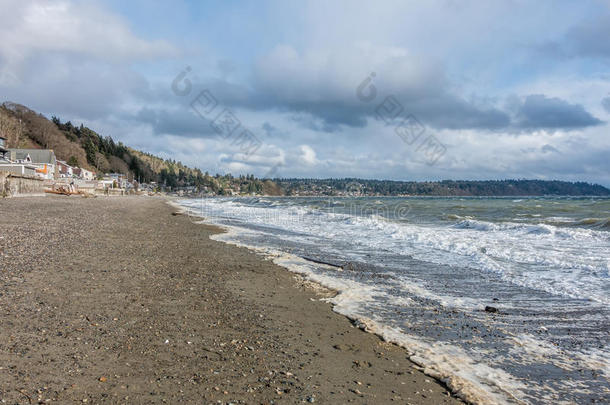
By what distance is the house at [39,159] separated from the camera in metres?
64.0

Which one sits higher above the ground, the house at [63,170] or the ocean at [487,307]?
the house at [63,170]

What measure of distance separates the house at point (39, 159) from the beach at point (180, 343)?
218ft

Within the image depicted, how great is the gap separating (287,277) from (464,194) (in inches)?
7226

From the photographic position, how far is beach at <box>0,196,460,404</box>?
348cm

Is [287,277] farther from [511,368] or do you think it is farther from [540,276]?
[540,276]

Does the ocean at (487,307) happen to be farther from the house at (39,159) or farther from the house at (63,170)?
the house at (63,170)

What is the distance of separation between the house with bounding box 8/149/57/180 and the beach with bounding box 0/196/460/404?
66381mm

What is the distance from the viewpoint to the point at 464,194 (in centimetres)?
17700

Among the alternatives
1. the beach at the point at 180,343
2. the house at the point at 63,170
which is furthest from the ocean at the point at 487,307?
the house at the point at 63,170

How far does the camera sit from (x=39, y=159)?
235 ft

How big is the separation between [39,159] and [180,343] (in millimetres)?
82712

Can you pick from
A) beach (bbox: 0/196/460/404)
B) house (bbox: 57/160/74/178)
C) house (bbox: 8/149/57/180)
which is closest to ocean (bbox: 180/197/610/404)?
beach (bbox: 0/196/460/404)

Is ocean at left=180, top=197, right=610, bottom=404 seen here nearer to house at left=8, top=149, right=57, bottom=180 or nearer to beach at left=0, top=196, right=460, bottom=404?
beach at left=0, top=196, right=460, bottom=404

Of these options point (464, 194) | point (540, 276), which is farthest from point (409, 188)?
point (540, 276)
